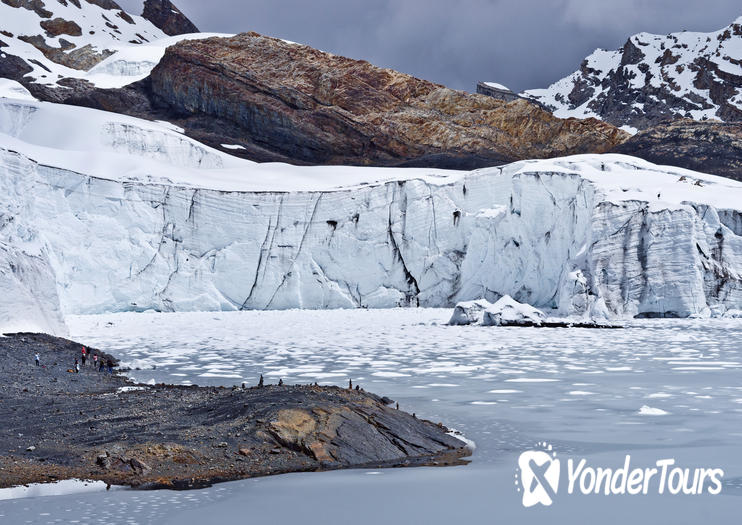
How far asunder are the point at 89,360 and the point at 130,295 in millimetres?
14123

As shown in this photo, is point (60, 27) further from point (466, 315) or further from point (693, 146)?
point (466, 315)

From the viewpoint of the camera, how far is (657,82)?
337 feet

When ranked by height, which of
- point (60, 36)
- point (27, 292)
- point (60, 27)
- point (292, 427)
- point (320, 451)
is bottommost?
point (320, 451)

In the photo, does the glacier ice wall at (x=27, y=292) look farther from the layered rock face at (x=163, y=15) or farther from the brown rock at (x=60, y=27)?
the layered rock face at (x=163, y=15)

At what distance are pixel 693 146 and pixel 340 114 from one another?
23.0m

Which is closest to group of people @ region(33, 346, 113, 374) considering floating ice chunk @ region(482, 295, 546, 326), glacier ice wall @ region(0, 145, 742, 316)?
floating ice chunk @ region(482, 295, 546, 326)

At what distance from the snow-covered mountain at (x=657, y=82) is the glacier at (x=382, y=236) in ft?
228

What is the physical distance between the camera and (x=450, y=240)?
92.5 ft

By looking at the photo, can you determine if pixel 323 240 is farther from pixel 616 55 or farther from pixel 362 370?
pixel 616 55

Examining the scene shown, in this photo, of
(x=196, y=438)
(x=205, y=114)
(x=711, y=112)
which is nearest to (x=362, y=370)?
(x=196, y=438)

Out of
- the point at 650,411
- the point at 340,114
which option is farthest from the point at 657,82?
the point at 650,411

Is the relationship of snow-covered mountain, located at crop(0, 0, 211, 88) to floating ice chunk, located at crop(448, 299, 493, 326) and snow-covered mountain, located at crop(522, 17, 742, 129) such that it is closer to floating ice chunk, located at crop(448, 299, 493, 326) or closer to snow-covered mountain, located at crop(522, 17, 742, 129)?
floating ice chunk, located at crop(448, 299, 493, 326)

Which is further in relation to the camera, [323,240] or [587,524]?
[323,240]

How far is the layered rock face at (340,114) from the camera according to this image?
45156mm
